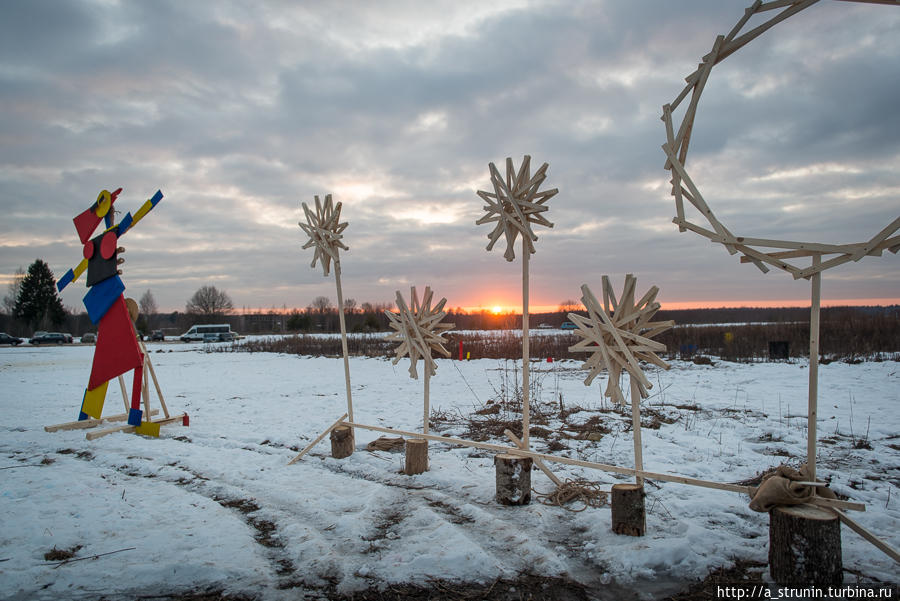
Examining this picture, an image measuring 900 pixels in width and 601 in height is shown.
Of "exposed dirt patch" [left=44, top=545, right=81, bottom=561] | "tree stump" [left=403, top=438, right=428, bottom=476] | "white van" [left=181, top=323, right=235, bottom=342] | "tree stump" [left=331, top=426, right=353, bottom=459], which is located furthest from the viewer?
"white van" [left=181, top=323, right=235, bottom=342]

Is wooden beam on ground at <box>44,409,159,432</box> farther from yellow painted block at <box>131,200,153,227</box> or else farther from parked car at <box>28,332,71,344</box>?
parked car at <box>28,332,71,344</box>

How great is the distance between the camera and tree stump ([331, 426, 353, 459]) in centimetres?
533

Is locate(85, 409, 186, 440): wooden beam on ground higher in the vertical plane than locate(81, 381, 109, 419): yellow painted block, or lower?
lower

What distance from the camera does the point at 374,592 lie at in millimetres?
2736

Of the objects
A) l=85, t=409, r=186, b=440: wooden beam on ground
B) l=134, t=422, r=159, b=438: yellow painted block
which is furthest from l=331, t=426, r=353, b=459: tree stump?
l=85, t=409, r=186, b=440: wooden beam on ground

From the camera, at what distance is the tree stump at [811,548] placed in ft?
8.29

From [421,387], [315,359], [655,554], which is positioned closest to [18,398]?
[421,387]

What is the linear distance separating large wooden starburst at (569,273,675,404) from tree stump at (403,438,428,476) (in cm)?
202

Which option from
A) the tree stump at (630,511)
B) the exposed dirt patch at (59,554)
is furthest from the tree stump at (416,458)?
the exposed dirt patch at (59,554)

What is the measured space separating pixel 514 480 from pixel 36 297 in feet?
194

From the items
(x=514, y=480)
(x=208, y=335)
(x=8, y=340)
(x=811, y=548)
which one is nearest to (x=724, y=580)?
(x=811, y=548)

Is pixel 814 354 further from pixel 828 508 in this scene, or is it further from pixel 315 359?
pixel 315 359

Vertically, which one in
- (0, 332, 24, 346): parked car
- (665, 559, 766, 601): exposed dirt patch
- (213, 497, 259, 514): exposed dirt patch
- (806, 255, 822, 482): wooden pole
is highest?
(806, 255, 822, 482): wooden pole

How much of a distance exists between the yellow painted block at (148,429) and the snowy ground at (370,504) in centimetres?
14
